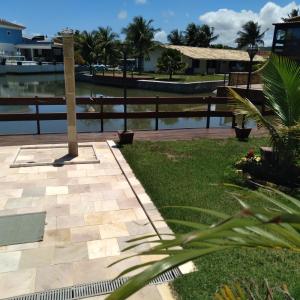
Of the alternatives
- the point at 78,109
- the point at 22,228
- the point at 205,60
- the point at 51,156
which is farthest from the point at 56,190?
the point at 205,60

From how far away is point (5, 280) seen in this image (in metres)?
3.43

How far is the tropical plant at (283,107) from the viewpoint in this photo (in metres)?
5.76

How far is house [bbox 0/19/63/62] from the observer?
50.6 meters

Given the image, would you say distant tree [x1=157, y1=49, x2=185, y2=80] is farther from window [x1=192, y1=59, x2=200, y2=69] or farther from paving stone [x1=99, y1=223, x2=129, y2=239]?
paving stone [x1=99, y1=223, x2=129, y2=239]

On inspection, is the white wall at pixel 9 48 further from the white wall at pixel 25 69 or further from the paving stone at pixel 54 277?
the paving stone at pixel 54 277

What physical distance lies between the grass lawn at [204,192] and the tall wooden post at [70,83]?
48.5 inches

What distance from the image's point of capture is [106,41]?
1732 inches

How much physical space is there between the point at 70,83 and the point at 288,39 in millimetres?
20592

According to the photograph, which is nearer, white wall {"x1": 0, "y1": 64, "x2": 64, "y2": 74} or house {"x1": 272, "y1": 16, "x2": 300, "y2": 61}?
house {"x1": 272, "y1": 16, "x2": 300, "y2": 61}

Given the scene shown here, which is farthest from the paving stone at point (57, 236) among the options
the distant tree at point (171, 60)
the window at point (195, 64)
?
the window at point (195, 64)

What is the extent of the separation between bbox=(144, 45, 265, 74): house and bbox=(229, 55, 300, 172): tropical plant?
33.9 meters

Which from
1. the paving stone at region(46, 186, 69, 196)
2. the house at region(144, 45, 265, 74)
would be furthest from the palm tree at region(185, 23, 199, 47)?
the paving stone at region(46, 186, 69, 196)

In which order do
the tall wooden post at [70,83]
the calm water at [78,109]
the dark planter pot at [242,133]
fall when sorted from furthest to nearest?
the calm water at [78,109], the dark planter pot at [242,133], the tall wooden post at [70,83]

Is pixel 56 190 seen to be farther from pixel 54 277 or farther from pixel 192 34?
pixel 192 34
